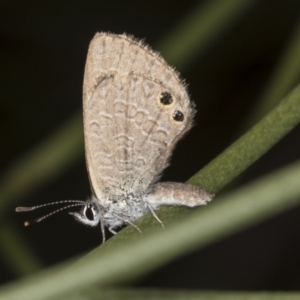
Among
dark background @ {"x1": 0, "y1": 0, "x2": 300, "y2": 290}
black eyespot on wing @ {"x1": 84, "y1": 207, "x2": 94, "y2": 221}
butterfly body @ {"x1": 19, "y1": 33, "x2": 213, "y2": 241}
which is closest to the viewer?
butterfly body @ {"x1": 19, "y1": 33, "x2": 213, "y2": 241}

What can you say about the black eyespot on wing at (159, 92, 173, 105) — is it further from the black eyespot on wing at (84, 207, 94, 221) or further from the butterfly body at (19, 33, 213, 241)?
the black eyespot on wing at (84, 207, 94, 221)

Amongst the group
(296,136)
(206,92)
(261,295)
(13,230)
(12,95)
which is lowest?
(261,295)

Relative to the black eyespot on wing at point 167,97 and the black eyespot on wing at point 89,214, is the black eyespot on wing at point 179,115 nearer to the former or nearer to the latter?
the black eyespot on wing at point 167,97

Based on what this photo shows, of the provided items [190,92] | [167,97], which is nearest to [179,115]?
[167,97]

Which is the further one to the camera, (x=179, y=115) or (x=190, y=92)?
(x=190, y=92)

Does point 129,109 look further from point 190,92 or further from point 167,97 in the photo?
point 190,92

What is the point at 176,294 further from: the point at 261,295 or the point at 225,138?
the point at 225,138

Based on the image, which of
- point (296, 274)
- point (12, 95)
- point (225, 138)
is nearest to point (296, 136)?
point (225, 138)

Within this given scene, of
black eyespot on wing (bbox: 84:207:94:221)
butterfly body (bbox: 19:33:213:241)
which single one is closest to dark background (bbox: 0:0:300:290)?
black eyespot on wing (bbox: 84:207:94:221)

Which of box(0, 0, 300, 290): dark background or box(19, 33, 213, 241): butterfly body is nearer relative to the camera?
box(19, 33, 213, 241): butterfly body
